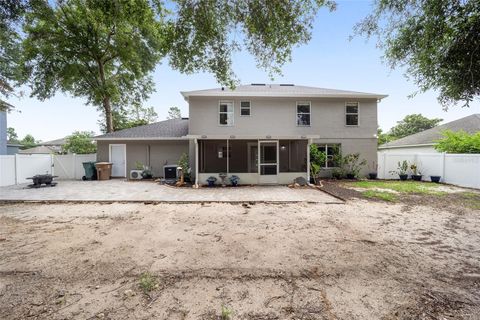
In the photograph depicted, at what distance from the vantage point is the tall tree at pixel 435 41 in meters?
3.38

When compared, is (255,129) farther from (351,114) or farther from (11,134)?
(11,134)

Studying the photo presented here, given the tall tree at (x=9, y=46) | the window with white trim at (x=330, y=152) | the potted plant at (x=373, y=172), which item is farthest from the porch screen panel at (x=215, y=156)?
the tall tree at (x=9, y=46)

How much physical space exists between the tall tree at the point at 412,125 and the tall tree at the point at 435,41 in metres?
41.7

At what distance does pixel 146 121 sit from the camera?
29.8 meters

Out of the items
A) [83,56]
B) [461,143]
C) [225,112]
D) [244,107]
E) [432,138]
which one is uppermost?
[83,56]

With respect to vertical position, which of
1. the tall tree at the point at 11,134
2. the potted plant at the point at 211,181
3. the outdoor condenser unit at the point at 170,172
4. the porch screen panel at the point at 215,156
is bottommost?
the potted plant at the point at 211,181

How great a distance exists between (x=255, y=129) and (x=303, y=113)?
3198mm

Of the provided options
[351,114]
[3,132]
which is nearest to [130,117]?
[3,132]

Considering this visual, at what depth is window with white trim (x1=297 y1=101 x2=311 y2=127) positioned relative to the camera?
13.5 metres

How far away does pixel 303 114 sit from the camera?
13.6m

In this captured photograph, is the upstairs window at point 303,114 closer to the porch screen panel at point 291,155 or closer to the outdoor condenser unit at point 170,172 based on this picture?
the porch screen panel at point 291,155

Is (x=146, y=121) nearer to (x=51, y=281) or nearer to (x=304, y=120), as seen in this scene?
(x=304, y=120)

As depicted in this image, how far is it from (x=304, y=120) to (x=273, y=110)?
6.77 feet

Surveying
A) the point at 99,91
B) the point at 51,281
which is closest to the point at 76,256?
the point at 51,281
